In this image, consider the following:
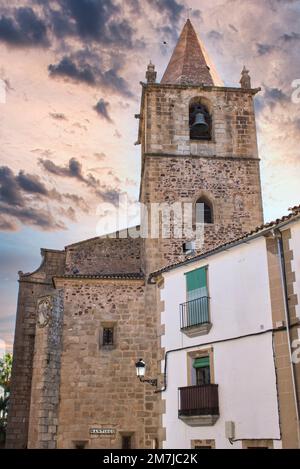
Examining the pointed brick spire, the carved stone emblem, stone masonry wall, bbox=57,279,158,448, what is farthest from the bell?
the carved stone emblem

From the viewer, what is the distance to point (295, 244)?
10.8 m

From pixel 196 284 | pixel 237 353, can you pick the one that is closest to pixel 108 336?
pixel 196 284

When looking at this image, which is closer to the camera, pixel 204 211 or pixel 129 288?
pixel 129 288

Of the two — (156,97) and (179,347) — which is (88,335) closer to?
(179,347)

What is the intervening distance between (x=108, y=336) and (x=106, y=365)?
105 centimetres

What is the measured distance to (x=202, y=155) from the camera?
808 inches

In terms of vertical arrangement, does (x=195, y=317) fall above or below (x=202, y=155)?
below

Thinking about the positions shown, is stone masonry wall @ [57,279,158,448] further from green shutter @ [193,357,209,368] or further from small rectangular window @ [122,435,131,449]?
green shutter @ [193,357,209,368]

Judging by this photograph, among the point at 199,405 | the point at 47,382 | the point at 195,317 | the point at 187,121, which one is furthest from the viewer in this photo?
the point at 187,121

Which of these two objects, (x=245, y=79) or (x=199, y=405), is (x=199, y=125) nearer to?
(x=245, y=79)

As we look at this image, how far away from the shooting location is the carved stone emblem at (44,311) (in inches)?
674

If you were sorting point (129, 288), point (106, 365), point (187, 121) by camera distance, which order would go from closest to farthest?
point (106, 365)
point (129, 288)
point (187, 121)

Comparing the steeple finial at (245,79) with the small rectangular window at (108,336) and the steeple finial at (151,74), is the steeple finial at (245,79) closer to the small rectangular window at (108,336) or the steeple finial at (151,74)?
the steeple finial at (151,74)
